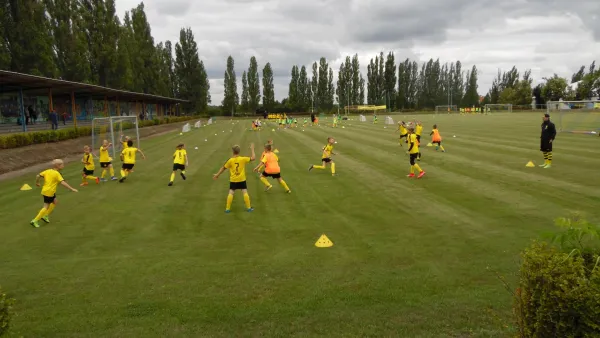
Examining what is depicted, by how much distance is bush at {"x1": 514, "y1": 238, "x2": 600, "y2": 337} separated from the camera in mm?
3238

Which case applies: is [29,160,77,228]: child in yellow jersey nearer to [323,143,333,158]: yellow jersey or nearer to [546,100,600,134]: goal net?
[323,143,333,158]: yellow jersey

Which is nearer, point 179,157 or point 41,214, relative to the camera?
point 41,214

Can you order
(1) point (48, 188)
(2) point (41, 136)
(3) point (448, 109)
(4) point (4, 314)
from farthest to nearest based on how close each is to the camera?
(3) point (448, 109) < (2) point (41, 136) < (1) point (48, 188) < (4) point (4, 314)

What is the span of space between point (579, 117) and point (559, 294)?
40943 mm

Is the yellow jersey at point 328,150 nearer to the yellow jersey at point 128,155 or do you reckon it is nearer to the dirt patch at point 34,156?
the yellow jersey at point 128,155

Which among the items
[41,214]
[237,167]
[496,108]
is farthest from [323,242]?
[496,108]

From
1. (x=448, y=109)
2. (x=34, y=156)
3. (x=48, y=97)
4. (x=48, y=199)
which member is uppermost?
(x=48, y=97)

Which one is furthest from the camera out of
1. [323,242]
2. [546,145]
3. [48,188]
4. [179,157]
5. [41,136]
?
[41,136]

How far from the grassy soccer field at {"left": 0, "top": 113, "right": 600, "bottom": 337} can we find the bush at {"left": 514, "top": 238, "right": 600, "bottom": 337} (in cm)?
198

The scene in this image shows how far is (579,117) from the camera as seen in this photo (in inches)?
1444

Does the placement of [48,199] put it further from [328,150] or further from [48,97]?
[48,97]

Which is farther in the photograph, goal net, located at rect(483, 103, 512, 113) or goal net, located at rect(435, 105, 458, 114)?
goal net, located at rect(435, 105, 458, 114)

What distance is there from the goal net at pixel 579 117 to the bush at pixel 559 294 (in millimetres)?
36938

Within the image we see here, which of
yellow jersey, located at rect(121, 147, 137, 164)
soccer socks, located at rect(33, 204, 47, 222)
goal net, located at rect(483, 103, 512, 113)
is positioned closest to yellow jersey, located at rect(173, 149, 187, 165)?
yellow jersey, located at rect(121, 147, 137, 164)
